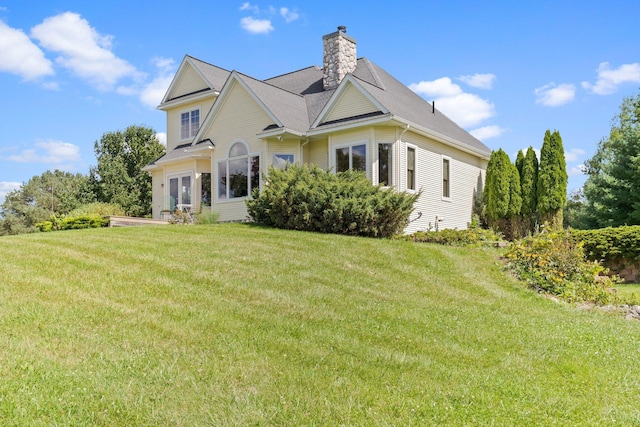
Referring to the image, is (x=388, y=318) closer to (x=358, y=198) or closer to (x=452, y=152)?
(x=358, y=198)

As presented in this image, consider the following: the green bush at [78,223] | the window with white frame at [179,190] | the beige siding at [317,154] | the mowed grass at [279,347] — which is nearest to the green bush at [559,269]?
the mowed grass at [279,347]

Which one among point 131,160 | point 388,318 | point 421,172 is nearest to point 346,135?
point 421,172

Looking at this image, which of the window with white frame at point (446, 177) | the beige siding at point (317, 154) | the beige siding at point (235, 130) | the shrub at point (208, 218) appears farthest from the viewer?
the window with white frame at point (446, 177)

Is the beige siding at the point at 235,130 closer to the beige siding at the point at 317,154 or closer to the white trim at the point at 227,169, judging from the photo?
the white trim at the point at 227,169

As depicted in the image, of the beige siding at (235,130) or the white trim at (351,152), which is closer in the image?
the white trim at (351,152)

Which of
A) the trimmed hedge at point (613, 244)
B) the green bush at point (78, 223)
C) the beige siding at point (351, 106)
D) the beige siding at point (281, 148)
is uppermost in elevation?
the beige siding at point (351, 106)

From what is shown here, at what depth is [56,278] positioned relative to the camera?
23.0 feet

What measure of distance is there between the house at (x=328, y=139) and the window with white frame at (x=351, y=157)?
0.11ft

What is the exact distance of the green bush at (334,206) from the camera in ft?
44.3

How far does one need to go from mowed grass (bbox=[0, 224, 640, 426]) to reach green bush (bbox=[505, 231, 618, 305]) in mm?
1040

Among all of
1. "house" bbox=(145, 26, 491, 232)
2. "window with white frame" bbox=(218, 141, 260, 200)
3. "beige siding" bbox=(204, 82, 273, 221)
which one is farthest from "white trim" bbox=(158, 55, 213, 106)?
"window with white frame" bbox=(218, 141, 260, 200)

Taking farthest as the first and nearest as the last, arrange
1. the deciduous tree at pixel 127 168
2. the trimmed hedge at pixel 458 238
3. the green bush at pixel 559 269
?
1. the deciduous tree at pixel 127 168
2. the trimmed hedge at pixel 458 238
3. the green bush at pixel 559 269

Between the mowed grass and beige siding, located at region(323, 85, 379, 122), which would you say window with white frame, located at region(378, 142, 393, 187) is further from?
the mowed grass

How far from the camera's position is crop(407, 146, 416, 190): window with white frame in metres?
17.6
